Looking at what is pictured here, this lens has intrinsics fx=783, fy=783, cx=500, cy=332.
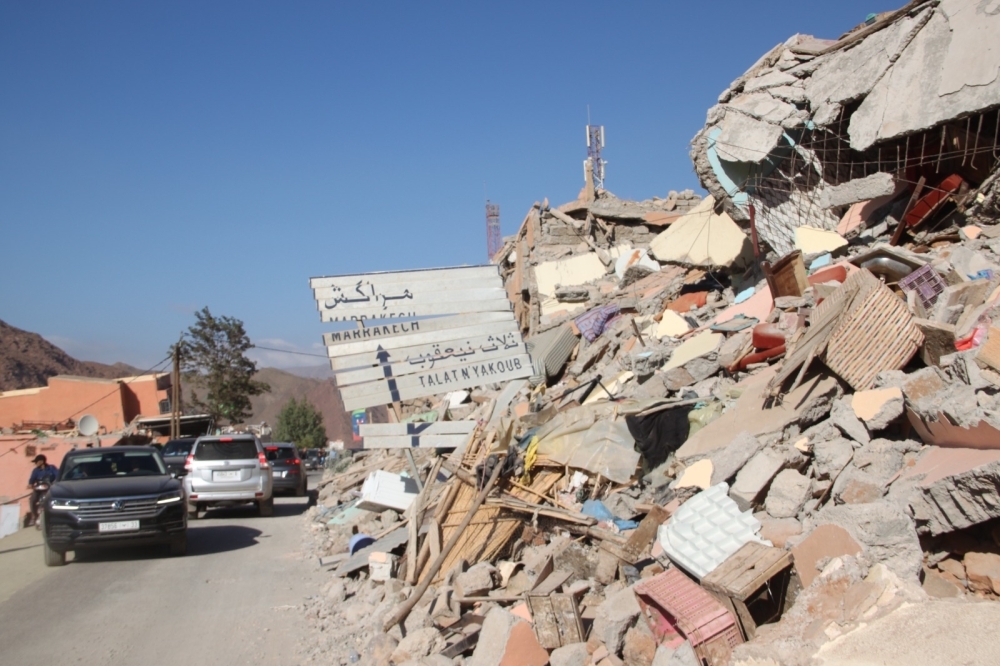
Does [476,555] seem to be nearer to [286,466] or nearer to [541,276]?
[286,466]

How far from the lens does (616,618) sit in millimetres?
5258

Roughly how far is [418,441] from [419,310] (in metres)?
2.16

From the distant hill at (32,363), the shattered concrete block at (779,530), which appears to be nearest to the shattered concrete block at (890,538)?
the shattered concrete block at (779,530)

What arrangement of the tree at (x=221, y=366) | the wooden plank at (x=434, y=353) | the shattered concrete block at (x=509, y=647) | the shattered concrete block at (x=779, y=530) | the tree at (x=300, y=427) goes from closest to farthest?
the shattered concrete block at (x=779, y=530) < the shattered concrete block at (x=509, y=647) < the wooden plank at (x=434, y=353) < the tree at (x=221, y=366) < the tree at (x=300, y=427)

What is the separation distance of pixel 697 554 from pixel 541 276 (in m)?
18.1

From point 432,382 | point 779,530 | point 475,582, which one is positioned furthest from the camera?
point 432,382

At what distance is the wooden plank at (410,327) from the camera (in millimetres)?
11234

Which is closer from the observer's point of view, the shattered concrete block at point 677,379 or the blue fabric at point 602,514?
the blue fabric at point 602,514

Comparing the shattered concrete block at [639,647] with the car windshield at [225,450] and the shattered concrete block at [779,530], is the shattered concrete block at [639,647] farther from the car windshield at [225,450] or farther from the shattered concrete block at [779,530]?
the car windshield at [225,450]

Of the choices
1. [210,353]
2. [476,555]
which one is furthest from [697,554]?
[210,353]

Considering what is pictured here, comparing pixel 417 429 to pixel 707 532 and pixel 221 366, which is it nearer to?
pixel 707 532

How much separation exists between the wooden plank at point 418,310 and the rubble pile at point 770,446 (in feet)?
5.90

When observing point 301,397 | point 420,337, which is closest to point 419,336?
point 420,337

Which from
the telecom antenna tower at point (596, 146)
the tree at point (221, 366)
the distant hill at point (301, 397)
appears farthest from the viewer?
the distant hill at point (301, 397)
